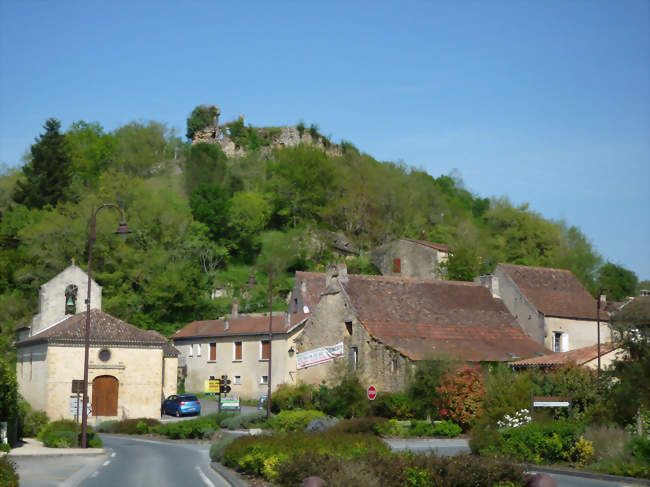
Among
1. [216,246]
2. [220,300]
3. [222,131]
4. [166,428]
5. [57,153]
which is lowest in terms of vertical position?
[166,428]

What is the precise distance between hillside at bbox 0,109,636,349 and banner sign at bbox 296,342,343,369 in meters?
21.3

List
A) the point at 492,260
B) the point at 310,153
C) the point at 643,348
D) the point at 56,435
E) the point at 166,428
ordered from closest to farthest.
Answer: the point at 643,348, the point at 56,435, the point at 166,428, the point at 492,260, the point at 310,153

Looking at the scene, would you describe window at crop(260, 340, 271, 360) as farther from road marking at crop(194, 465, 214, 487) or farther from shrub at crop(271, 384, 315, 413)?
road marking at crop(194, 465, 214, 487)

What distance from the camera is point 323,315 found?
4650 cm

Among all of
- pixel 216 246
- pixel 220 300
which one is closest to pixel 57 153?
pixel 216 246

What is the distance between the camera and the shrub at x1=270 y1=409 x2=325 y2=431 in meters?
34.3

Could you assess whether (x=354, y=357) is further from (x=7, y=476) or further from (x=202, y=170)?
(x=202, y=170)

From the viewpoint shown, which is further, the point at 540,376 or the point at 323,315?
the point at 323,315

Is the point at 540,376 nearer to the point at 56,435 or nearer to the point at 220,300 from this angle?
the point at 56,435

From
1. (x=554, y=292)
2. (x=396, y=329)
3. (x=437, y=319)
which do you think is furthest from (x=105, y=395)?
(x=554, y=292)

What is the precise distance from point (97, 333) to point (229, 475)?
25.8 metres

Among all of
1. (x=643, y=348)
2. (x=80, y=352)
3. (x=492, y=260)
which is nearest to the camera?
(x=643, y=348)

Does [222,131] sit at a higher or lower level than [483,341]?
higher

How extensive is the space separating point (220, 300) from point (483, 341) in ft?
111
